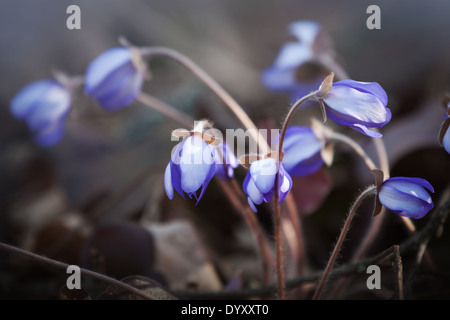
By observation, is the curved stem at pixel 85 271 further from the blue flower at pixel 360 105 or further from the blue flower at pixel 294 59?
the blue flower at pixel 294 59

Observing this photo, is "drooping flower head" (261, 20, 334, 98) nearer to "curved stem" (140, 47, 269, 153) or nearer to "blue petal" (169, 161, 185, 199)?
"curved stem" (140, 47, 269, 153)

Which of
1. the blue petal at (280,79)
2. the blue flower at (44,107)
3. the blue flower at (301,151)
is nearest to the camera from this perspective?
the blue flower at (301,151)

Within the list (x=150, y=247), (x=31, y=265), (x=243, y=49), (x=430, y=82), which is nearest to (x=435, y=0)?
(x=430, y=82)

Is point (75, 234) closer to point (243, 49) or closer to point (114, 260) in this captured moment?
point (114, 260)

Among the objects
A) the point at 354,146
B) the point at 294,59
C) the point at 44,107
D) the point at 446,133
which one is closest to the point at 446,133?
the point at 446,133

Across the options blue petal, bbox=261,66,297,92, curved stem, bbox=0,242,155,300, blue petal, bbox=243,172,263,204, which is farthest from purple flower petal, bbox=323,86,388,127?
blue petal, bbox=261,66,297,92

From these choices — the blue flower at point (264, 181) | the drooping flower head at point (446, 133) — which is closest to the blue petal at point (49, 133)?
the blue flower at point (264, 181)

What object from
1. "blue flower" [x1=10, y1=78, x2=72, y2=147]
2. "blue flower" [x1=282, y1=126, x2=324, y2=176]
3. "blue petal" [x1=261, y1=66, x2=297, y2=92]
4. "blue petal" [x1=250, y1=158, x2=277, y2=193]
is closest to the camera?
"blue petal" [x1=250, y1=158, x2=277, y2=193]
